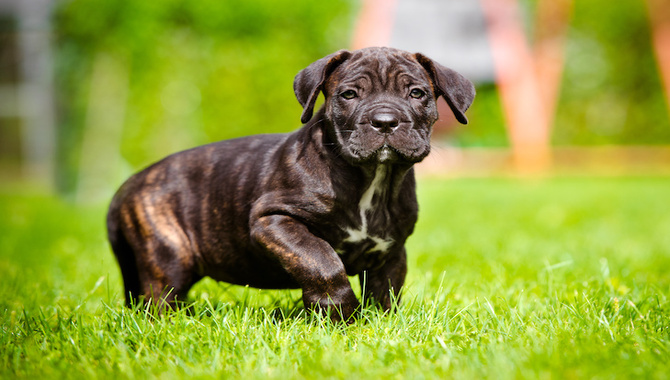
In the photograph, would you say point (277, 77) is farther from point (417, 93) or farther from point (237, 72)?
point (417, 93)

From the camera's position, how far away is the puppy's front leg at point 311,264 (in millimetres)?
2969

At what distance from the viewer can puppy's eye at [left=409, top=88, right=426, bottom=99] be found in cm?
325

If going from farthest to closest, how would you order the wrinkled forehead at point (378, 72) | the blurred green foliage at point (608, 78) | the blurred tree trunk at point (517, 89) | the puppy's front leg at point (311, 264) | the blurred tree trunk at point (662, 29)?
the blurred green foliage at point (608, 78)
the blurred tree trunk at point (662, 29)
the blurred tree trunk at point (517, 89)
the wrinkled forehead at point (378, 72)
the puppy's front leg at point (311, 264)

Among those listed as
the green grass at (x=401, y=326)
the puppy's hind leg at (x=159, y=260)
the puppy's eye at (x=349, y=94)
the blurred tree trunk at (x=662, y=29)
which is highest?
the blurred tree trunk at (x=662, y=29)

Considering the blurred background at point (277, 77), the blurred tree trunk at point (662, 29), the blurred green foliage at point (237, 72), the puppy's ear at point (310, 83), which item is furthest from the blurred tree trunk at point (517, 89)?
the puppy's ear at point (310, 83)

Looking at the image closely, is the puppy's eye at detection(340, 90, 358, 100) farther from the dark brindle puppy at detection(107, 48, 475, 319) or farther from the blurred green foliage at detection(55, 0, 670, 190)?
the blurred green foliage at detection(55, 0, 670, 190)

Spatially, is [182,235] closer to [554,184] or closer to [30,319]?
[30,319]

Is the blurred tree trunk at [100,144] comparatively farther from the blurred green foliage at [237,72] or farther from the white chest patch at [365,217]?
the white chest patch at [365,217]

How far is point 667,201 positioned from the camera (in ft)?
34.7

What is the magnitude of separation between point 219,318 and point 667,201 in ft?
31.3

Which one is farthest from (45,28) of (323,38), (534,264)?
(534,264)

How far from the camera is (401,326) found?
298 cm

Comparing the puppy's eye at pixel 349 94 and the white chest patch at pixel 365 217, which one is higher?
the puppy's eye at pixel 349 94

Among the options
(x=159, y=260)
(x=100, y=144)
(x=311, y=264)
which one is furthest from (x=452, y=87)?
(x=100, y=144)
